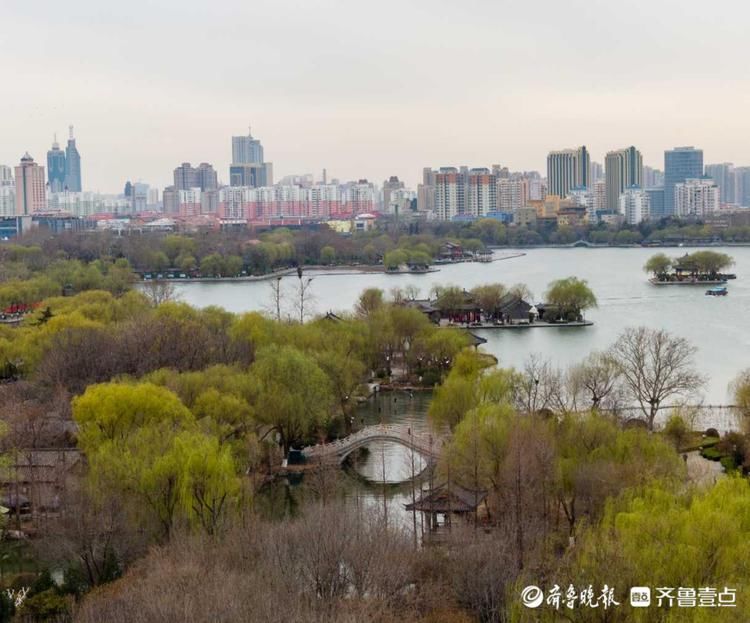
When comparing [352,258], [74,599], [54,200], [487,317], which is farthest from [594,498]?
[54,200]

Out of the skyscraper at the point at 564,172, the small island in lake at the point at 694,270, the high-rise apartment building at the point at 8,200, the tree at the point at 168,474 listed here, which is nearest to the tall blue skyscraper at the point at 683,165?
the skyscraper at the point at 564,172

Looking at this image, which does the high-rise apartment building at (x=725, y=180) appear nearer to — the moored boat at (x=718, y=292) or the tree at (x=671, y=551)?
the moored boat at (x=718, y=292)

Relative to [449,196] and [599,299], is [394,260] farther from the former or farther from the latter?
[449,196]

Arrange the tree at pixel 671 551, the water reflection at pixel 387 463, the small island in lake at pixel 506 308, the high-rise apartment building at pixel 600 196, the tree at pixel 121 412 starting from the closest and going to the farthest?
the tree at pixel 671 551, the tree at pixel 121 412, the water reflection at pixel 387 463, the small island in lake at pixel 506 308, the high-rise apartment building at pixel 600 196

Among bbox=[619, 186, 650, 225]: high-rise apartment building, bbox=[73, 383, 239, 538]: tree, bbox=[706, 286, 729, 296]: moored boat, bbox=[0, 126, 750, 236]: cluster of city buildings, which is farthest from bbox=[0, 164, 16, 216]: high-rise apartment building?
bbox=[73, 383, 239, 538]: tree

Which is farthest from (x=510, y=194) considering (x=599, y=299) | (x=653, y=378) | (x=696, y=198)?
(x=653, y=378)

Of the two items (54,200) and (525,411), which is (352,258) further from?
(54,200)

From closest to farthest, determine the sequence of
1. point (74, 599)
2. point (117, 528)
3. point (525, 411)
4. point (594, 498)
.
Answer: point (74, 599) < point (117, 528) < point (594, 498) < point (525, 411)
